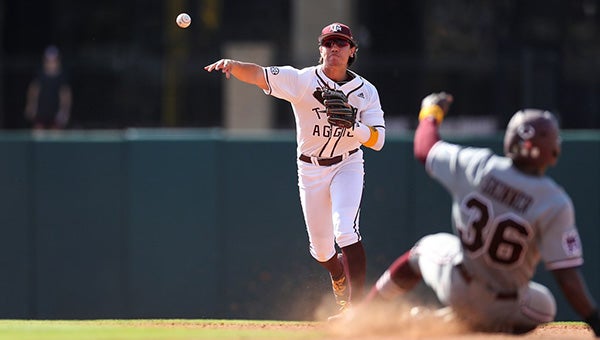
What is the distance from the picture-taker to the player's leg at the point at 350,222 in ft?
29.1

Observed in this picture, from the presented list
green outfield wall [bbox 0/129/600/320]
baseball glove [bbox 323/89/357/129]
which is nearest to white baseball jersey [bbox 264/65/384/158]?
baseball glove [bbox 323/89/357/129]

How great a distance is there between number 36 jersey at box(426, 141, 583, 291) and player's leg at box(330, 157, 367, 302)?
2035mm

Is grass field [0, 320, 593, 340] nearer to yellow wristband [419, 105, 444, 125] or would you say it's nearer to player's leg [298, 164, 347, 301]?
player's leg [298, 164, 347, 301]

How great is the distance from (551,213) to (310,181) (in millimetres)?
2901

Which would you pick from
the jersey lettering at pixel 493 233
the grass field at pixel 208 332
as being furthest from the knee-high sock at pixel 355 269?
the jersey lettering at pixel 493 233

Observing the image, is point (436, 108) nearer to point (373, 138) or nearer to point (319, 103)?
point (373, 138)

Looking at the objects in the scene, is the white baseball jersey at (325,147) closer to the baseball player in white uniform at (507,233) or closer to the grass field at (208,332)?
the grass field at (208,332)

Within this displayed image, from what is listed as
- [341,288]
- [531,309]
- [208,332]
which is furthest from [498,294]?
[341,288]

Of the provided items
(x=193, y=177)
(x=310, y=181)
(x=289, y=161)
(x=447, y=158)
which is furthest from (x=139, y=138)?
(x=447, y=158)

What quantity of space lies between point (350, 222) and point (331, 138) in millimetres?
655

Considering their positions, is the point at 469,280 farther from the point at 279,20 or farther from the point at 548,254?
the point at 279,20

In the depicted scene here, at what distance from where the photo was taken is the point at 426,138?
705 centimetres

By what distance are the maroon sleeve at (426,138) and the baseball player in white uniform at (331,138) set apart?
164 cm

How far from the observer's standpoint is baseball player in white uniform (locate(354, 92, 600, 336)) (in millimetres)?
6691
